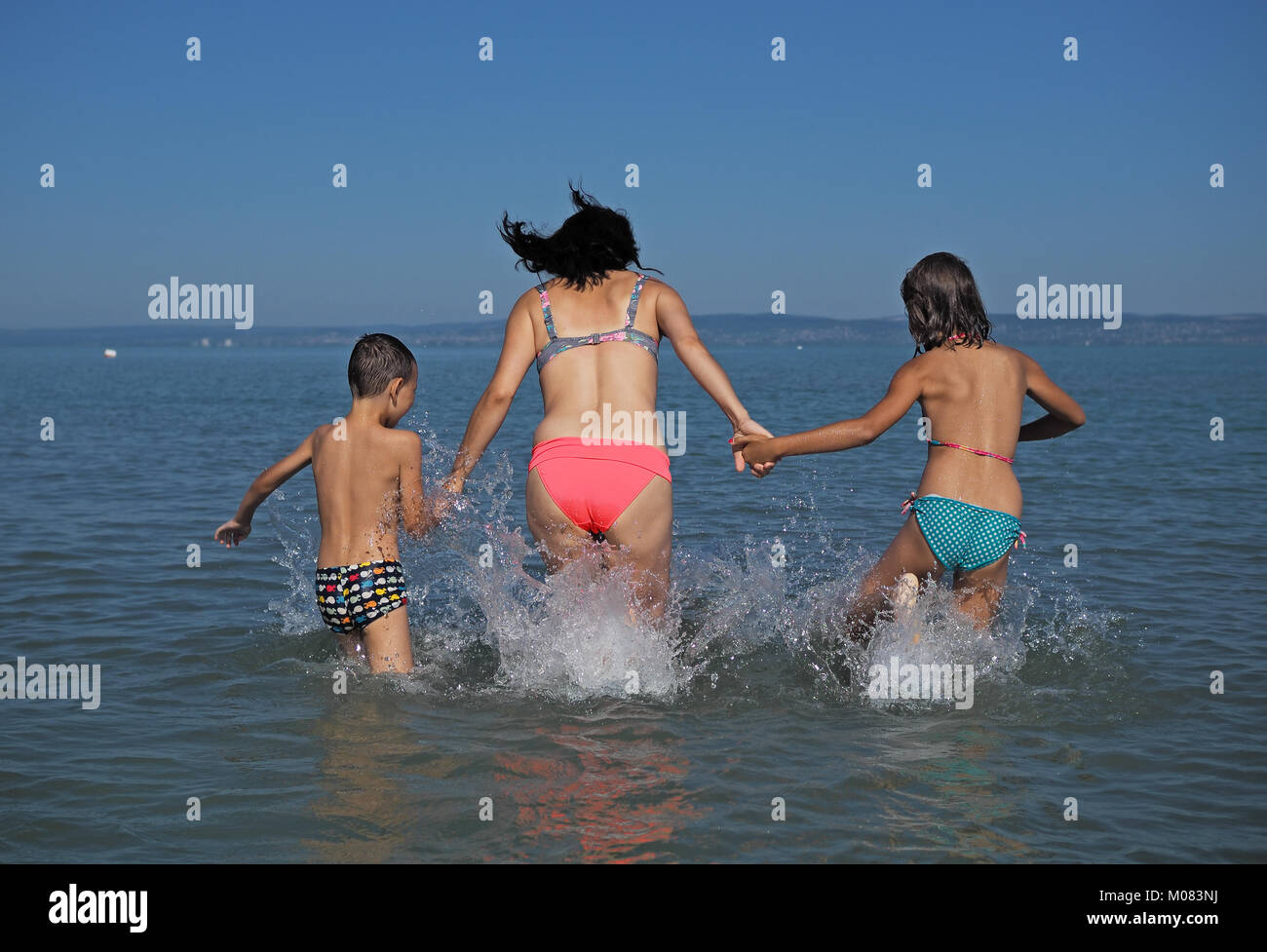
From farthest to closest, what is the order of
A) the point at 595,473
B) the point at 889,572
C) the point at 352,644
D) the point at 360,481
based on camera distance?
the point at 352,644 → the point at 889,572 → the point at 360,481 → the point at 595,473

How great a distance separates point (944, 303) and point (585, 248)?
1.57 meters

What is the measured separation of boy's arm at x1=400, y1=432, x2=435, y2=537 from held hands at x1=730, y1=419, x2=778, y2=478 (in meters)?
1.45

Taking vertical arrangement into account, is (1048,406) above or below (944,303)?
below

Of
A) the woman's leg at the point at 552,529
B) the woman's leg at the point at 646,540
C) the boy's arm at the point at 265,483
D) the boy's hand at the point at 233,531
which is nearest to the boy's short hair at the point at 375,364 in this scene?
the boy's arm at the point at 265,483

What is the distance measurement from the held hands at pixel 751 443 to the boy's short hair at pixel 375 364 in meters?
1.56

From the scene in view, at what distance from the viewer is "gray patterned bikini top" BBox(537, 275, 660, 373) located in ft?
15.9

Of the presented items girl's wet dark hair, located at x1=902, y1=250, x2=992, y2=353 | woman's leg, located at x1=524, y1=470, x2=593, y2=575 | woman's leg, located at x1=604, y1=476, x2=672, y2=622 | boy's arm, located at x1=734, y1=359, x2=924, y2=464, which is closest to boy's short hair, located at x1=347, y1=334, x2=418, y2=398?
woman's leg, located at x1=524, y1=470, x2=593, y2=575

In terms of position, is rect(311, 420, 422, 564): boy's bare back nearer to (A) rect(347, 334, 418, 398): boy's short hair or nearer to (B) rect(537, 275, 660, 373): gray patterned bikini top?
(A) rect(347, 334, 418, 398): boy's short hair

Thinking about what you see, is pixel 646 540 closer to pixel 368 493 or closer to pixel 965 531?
pixel 368 493

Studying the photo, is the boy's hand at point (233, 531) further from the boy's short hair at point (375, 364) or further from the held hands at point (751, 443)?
the held hands at point (751, 443)

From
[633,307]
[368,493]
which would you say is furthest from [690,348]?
[368,493]

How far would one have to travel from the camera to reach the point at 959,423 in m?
Answer: 4.88
